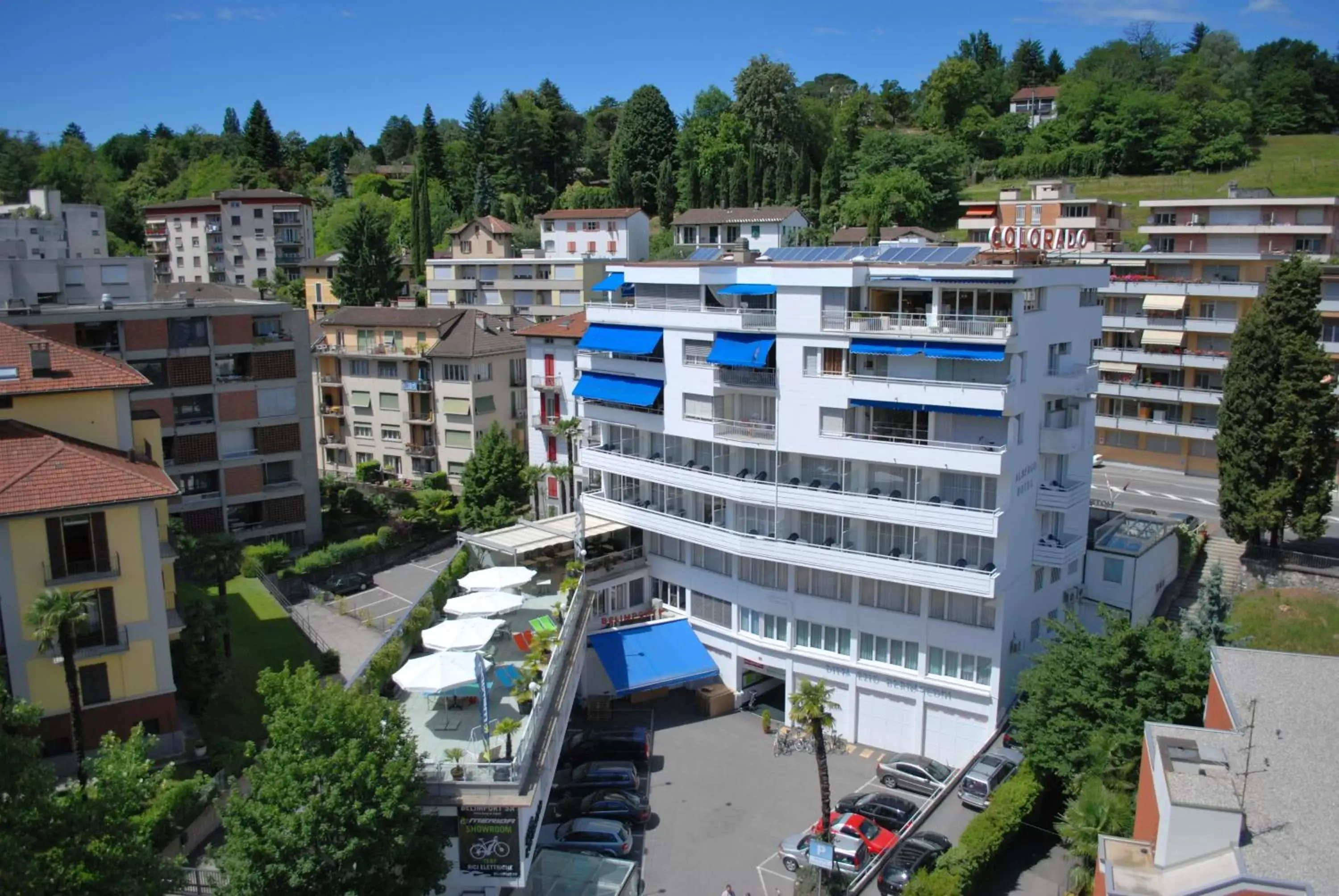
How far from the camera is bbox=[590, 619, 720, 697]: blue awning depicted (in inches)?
1823

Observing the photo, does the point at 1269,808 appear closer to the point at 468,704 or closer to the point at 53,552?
the point at 468,704

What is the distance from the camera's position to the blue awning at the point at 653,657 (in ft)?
152

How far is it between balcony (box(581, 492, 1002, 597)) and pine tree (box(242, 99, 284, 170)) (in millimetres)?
123068

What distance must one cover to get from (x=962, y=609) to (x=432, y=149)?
393 feet

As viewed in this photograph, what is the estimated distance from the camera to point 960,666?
4322cm

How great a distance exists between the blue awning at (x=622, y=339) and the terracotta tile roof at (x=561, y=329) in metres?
10.6

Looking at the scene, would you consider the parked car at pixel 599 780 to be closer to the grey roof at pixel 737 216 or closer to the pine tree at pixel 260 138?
the grey roof at pixel 737 216

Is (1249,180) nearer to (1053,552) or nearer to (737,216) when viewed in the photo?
(737,216)

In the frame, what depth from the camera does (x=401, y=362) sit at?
7400 centimetres

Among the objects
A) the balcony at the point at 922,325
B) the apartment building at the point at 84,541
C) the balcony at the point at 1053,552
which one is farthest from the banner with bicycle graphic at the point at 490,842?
the balcony at the point at 1053,552

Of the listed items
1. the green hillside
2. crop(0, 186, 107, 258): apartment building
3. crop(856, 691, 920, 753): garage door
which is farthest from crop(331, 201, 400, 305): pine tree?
the green hillside

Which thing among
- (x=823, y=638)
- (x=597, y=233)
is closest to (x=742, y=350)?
→ (x=823, y=638)

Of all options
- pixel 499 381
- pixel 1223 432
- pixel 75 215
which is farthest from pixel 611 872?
pixel 75 215

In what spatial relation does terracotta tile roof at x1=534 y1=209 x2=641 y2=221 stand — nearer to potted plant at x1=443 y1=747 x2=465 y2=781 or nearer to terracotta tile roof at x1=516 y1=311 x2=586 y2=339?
terracotta tile roof at x1=516 y1=311 x2=586 y2=339
